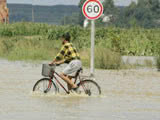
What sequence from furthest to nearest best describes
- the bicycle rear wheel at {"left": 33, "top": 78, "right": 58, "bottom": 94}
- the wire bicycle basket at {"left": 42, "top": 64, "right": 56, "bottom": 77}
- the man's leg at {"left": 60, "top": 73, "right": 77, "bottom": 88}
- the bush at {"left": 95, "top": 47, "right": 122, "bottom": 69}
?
1. the bush at {"left": 95, "top": 47, "right": 122, "bottom": 69}
2. the bicycle rear wheel at {"left": 33, "top": 78, "right": 58, "bottom": 94}
3. the man's leg at {"left": 60, "top": 73, "right": 77, "bottom": 88}
4. the wire bicycle basket at {"left": 42, "top": 64, "right": 56, "bottom": 77}

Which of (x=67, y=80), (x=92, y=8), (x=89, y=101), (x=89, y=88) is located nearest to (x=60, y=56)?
(x=67, y=80)

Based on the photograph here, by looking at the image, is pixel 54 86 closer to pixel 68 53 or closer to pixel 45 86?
pixel 45 86

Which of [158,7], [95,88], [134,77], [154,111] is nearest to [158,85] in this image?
[134,77]

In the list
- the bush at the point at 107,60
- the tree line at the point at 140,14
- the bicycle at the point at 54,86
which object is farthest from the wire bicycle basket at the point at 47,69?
the tree line at the point at 140,14

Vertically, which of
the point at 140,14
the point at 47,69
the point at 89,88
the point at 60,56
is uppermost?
the point at 140,14

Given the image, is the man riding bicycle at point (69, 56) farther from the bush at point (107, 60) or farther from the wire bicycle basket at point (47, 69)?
the bush at point (107, 60)

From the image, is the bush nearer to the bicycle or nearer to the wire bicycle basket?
the bicycle

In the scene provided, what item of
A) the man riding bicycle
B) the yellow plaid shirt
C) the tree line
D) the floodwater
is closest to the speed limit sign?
the floodwater

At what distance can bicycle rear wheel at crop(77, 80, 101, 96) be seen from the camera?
14409 millimetres

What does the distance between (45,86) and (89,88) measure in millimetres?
1120

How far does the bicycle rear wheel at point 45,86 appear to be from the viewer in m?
14.6

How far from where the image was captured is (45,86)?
48.2ft

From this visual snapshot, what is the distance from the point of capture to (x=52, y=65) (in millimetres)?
14352

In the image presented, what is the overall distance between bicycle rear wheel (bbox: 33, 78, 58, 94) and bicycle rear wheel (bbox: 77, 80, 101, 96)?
2.10 feet
